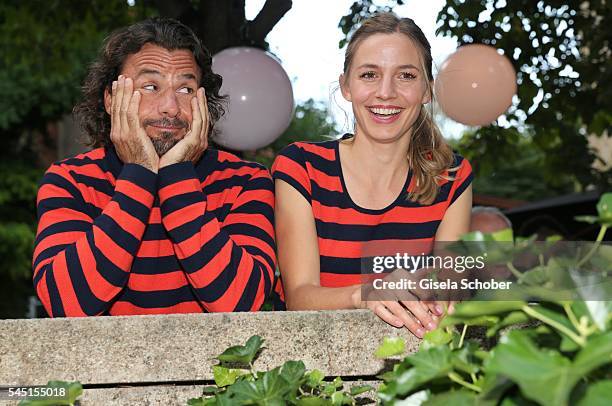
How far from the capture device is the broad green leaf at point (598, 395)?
78 centimetres

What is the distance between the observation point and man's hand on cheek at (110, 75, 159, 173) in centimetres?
242

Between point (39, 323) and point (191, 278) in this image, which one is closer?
point (39, 323)

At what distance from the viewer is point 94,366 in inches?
59.4

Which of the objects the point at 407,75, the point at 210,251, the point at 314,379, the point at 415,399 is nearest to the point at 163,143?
the point at 210,251

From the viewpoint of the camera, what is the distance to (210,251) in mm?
2262

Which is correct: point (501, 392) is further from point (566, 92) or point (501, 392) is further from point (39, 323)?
point (566, 92)

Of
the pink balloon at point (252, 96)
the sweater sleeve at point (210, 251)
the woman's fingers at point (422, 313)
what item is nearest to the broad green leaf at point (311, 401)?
the woman's fingers at point (422, 313)

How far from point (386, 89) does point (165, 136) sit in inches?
27.6

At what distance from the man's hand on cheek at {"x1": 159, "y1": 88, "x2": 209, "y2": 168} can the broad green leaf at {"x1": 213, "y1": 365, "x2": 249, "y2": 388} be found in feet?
3.64

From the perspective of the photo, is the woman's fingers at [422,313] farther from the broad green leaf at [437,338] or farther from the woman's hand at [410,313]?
the broad green leaf at [437,338]

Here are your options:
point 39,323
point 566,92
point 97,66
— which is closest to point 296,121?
point 566,92

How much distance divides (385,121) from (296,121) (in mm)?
19870

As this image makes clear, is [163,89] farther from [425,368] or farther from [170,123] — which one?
[425,368]

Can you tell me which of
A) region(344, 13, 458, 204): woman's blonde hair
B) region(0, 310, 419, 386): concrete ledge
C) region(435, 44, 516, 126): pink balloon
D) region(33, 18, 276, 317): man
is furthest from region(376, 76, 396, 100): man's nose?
region(435, 44, 516, 126): pink balloon
